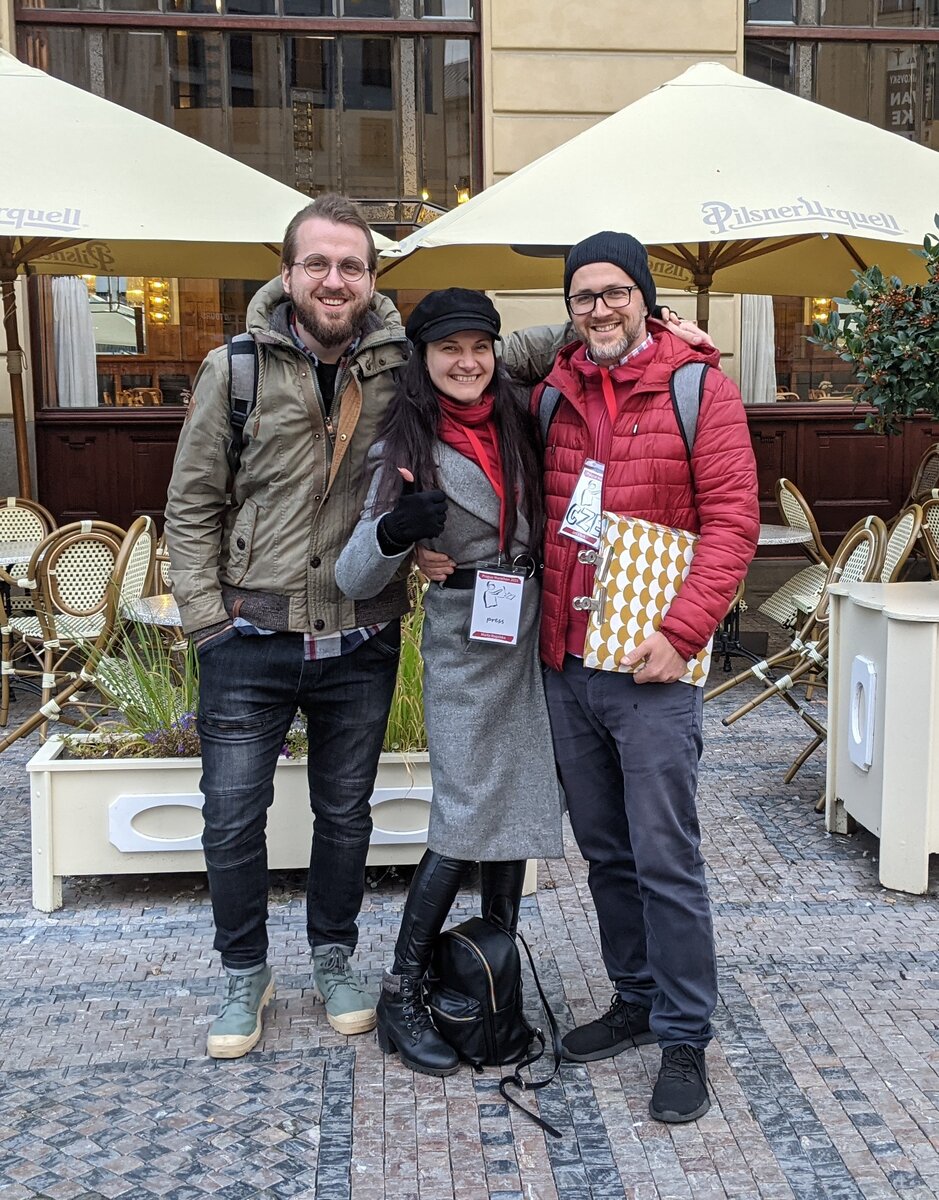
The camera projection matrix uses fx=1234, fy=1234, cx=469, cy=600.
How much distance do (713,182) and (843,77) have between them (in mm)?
5624

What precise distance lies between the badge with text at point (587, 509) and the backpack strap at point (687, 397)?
0.21 metres

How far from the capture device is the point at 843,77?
10844 mm

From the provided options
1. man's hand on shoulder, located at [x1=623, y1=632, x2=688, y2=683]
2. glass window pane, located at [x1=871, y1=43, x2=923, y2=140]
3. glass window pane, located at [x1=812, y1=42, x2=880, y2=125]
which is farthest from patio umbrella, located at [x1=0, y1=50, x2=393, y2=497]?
glass window pane, located at [x1=871, y1=43, x2=923, y2=140]

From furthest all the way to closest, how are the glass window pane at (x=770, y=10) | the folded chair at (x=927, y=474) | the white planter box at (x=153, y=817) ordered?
the glass window pane at (x=770, y=10)
the folded chair at (x=927, y=474)
the white planter box at (x=153, y=817)

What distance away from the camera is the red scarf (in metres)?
3.01

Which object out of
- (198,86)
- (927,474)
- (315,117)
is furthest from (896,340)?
(198,86)

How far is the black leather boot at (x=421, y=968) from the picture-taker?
124 inches

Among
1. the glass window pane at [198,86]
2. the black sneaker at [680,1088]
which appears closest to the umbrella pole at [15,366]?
the glass window pane at [198,86]

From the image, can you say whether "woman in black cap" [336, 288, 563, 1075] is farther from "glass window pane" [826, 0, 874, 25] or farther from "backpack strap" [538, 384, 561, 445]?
"glass window pane" [826, 0, 874, 25]

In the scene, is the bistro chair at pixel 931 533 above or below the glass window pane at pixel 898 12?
below

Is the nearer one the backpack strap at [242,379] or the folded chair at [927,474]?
the backpack strap at [242,379]

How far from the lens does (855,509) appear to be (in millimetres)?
10906

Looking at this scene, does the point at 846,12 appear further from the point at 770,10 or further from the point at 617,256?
the point at 617,256

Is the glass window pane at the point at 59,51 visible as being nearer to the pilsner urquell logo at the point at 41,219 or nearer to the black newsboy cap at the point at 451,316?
the pilsner urquell logo at the point at 41,219
